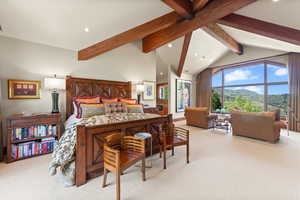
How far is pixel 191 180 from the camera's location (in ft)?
7.06

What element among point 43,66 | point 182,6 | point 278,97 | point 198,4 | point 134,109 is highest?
point 198,4

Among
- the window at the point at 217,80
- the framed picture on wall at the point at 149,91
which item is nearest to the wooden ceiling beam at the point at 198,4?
the framed picture on wall at the point at 149,91

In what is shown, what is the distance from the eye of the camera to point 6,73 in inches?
122

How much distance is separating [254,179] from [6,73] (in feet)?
17.8

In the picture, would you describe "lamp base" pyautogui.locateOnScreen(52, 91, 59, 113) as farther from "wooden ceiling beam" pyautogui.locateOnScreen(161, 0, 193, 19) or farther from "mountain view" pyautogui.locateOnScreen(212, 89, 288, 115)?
"mountain view" pyautogui.locateOnScreen(212, 89, 288, 115)

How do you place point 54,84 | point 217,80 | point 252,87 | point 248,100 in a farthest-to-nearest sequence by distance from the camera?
point 217,80 < point 248,100 < point 252,87 < point 54,84

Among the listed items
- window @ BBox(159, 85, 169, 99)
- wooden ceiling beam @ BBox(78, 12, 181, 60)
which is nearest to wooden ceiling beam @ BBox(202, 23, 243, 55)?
wooden ceiling beam @ BBox(78, 12, 181, 60)

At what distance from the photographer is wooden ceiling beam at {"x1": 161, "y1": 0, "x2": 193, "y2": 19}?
2.59m

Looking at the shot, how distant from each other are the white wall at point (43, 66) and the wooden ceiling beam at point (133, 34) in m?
0.41

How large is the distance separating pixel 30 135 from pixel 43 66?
5.83ft

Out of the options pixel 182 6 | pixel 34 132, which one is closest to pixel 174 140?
pixel 182 6

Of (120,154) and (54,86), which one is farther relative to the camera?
(54,86)

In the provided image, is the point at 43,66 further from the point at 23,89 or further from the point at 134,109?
the point at 134,109

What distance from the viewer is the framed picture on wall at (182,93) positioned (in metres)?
7.88
